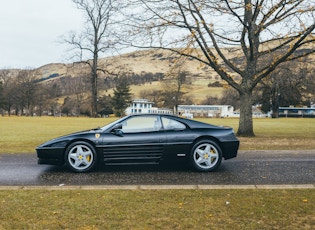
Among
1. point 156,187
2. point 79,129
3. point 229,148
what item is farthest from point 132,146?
point 79,129

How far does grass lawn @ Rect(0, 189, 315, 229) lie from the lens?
399 centimetres

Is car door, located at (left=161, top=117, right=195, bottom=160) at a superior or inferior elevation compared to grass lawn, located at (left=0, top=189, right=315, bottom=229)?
superior

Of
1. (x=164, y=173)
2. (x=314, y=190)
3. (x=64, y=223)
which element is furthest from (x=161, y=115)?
(x=64, y=223)

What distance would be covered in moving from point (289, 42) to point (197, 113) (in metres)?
79.9

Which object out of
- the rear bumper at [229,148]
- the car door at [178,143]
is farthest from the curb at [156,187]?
the rear bumper at [229,148]

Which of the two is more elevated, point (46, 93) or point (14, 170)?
point (46, 93)

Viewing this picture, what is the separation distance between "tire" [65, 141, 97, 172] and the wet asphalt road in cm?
16

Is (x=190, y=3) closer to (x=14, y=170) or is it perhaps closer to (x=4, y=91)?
(x=14, y=170)

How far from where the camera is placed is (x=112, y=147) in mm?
7418

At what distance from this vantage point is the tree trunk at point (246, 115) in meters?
16.9

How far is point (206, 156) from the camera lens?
7.54m

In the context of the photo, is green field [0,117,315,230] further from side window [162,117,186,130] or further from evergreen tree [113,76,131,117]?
evergreen tree [113,76,131,117]

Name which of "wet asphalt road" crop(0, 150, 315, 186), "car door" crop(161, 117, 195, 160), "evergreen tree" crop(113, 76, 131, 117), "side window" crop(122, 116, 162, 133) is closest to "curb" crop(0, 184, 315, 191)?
"wet asphalt road" crop(0, 150, 315, 186)

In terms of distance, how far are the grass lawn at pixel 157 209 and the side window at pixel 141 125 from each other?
2.24 metres
